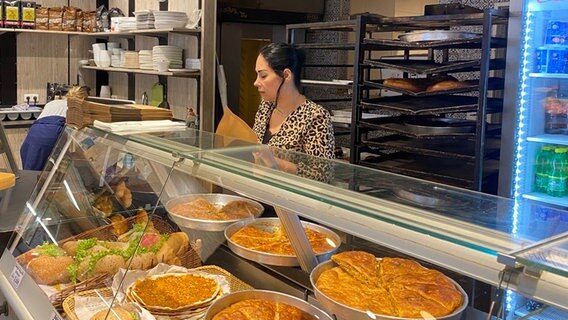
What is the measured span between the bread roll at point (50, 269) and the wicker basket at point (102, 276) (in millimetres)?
73

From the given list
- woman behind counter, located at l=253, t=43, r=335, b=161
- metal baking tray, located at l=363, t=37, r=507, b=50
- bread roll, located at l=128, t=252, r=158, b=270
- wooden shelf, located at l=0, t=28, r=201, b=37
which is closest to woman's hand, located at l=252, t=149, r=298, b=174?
bread roll, located at l=128, t=252, r=158, b=270

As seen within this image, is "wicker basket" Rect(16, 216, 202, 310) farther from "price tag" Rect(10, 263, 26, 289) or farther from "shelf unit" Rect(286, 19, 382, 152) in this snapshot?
"shelf unit" Rect(286, 19, 382, 152)

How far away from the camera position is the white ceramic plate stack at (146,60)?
17.4 ft

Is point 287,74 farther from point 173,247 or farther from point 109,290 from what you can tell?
point 109,290

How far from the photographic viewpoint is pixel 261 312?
1.58 meters

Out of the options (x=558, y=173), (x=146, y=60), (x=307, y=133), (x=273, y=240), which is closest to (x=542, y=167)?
(x=558, y=173)

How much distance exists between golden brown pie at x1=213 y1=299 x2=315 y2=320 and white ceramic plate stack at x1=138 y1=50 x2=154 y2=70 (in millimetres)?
4011

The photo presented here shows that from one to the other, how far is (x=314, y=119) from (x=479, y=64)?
0.97 m

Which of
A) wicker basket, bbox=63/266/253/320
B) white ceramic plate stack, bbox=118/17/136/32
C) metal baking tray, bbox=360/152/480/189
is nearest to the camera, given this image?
wicker basket, bbox=63/266/253/320

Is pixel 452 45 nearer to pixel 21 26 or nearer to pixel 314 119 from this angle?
pixel 314 119

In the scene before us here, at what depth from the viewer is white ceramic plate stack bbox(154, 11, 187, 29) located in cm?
489

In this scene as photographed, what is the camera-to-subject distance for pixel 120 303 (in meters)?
1.78

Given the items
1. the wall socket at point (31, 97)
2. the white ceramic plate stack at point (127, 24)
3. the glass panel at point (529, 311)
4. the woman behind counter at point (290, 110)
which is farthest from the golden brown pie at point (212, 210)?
the wall socket at point (31, 97)

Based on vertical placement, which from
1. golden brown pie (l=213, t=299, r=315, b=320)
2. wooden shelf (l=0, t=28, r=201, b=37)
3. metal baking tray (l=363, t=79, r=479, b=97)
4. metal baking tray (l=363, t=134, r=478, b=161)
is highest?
wooden shelf (l=0, t=28, r=201, b=37)
